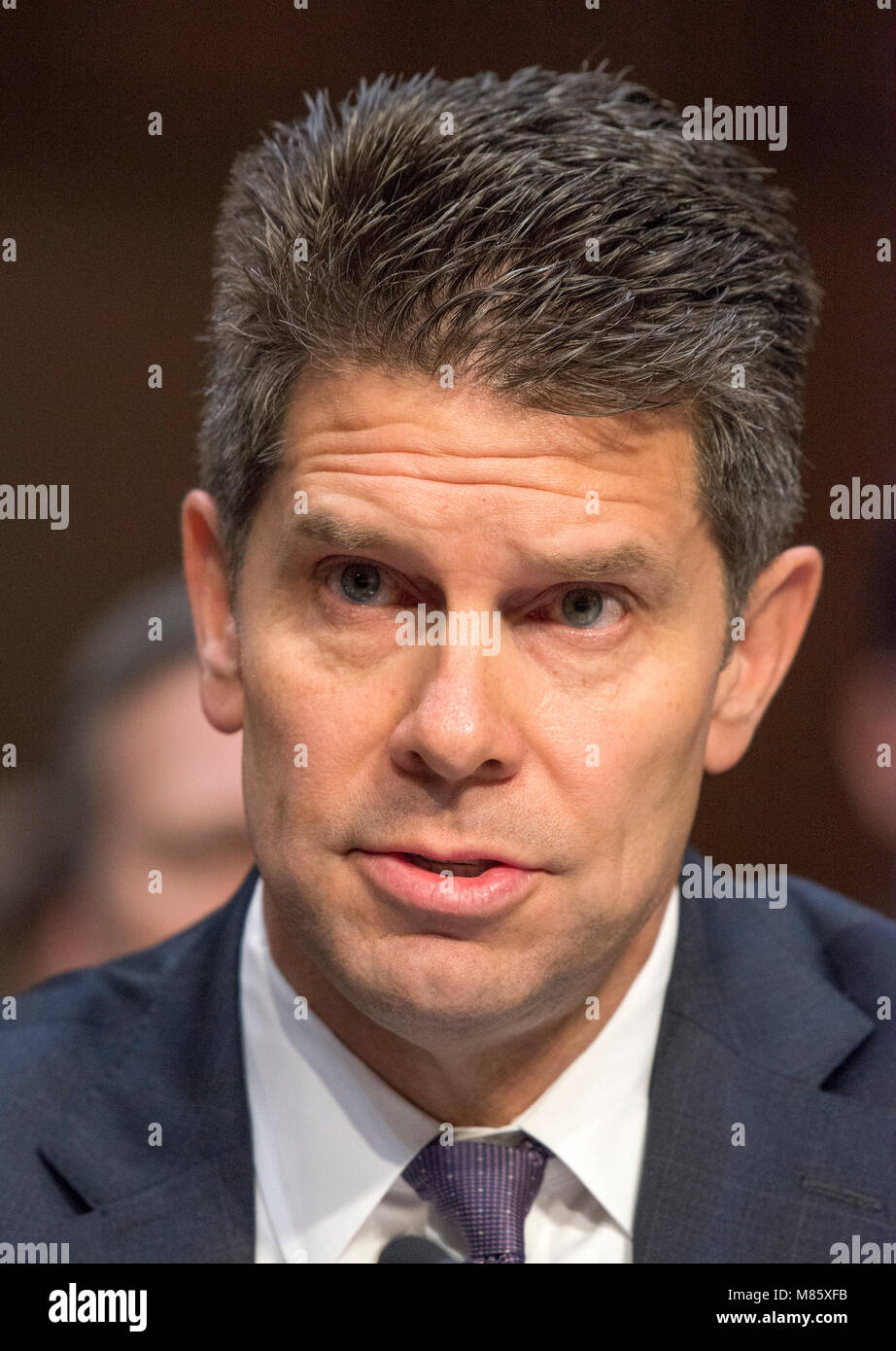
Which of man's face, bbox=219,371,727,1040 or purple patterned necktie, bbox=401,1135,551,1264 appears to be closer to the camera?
man's face, bbox=219,371,727,1040

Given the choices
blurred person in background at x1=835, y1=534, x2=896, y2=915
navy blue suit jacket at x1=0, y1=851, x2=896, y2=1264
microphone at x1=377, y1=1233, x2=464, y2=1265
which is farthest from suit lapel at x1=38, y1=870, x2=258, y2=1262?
blurred person in background at x1=835, y1=534, x2=896, y2=915

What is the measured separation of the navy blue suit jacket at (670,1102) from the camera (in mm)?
1830

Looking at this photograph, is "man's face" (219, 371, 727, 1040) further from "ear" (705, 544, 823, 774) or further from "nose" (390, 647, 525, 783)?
"ear" (705, 544, 823, 774)

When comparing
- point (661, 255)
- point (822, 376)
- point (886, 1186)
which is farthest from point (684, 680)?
point (822, 376)

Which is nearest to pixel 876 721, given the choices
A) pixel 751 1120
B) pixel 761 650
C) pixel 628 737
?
pixel 761 650

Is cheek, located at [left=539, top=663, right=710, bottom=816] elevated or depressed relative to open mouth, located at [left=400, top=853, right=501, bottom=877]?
elevated

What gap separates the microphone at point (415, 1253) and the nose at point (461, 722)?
618 millimetres

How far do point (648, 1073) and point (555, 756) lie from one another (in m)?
0.54

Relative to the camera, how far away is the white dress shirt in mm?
1853

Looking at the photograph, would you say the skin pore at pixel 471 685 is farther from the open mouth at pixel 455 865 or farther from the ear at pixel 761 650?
the ear at pixel 761 650

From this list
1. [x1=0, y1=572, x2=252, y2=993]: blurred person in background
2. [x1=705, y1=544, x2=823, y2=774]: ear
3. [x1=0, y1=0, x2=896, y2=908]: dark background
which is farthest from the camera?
[x1=0, y1=572, x2=252, y2=993]: blurred person in background

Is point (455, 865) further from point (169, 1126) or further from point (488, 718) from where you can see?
point (169, 1126)

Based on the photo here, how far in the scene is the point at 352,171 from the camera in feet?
5.92

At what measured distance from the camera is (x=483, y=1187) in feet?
5.98
